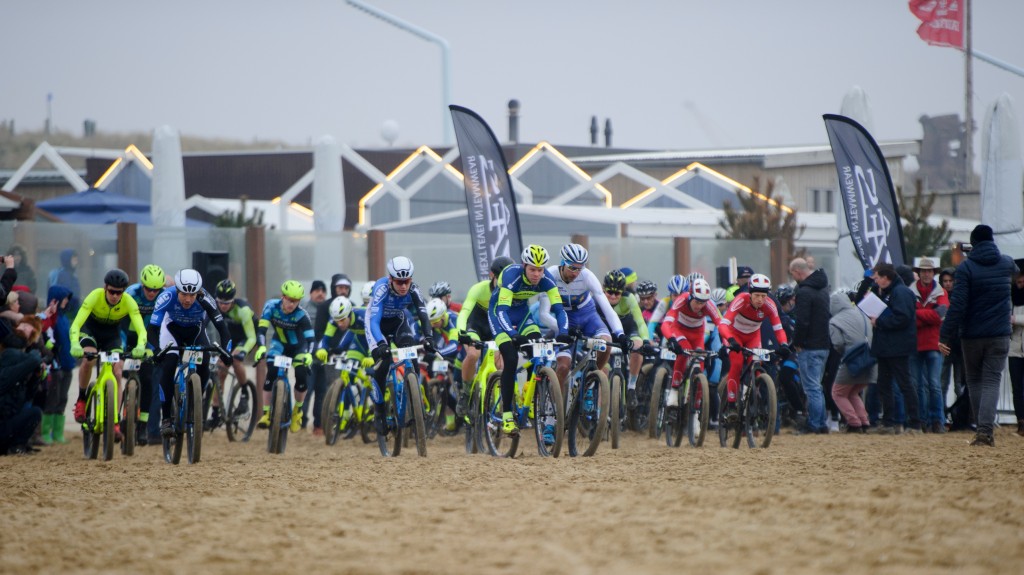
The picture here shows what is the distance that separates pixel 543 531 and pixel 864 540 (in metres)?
1.73

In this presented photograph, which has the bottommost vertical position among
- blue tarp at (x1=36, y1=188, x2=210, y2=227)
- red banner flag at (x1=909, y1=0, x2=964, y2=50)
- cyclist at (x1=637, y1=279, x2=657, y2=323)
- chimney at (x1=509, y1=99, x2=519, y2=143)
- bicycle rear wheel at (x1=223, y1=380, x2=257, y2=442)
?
bicycle rear wheel at (x1=223, y1=380, x2=257, y2=442)

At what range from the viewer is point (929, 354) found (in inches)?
588

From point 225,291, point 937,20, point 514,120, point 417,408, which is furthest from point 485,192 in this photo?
point 514,120

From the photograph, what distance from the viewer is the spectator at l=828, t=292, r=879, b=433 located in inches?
602

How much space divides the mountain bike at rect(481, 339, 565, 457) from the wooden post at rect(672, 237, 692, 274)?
51.1 feet

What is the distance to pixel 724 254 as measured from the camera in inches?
1118

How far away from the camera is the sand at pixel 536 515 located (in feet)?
21.4

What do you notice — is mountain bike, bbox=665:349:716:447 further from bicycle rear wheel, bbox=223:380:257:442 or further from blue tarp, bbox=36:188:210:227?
blue tarp, bbox=36:188:210:227

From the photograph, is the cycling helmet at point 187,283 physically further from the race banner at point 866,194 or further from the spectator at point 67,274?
the race banner at point 866,194

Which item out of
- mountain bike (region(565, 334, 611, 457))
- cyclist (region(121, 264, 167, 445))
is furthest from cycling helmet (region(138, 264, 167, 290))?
mountain bike (region(565, 334, 611, 457))

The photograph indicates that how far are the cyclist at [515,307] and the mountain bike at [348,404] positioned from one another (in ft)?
10.1

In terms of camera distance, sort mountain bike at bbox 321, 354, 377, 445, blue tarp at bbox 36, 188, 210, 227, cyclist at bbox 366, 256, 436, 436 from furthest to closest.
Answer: blue tarp at bbox 36, 188, 210, 227 < mountain bike at bbox 321, 354, 377, 445 < cyclist at bbox 366, 256, 436, 436

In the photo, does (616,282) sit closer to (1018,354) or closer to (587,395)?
(587,395)

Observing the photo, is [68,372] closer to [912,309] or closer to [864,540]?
[912,309]
